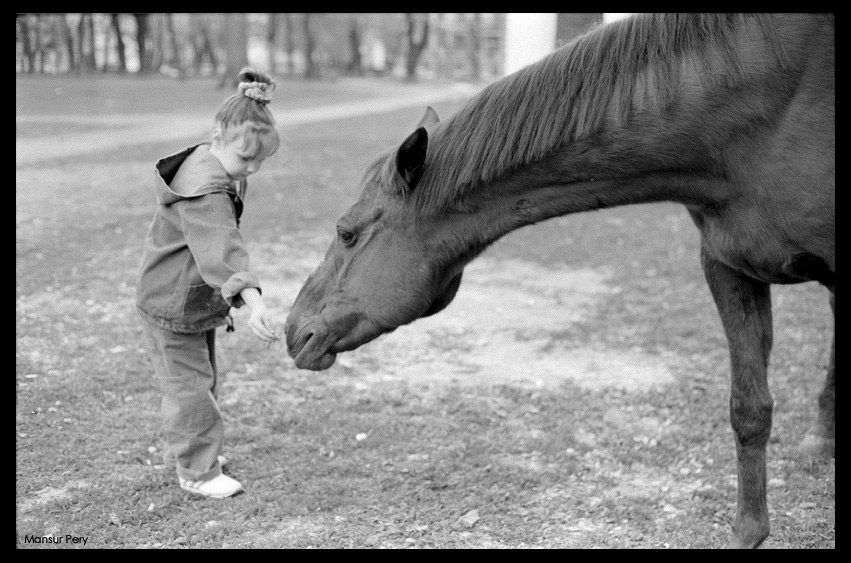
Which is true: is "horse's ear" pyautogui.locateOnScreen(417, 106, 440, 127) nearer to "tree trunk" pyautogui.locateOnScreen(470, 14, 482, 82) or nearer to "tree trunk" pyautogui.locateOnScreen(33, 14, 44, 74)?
"tree trunk" pyautogui.locateOnScreen(33, 14, 44, 74)

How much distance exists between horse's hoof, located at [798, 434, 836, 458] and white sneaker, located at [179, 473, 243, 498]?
2.78 meters

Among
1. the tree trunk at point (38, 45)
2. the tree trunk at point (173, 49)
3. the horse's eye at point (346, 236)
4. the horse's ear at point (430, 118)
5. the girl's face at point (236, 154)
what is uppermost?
the horse's ear at point (430, 118)

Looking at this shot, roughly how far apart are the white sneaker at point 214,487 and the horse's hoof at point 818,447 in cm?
278

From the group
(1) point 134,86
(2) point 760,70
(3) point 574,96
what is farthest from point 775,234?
(1) point 134,86

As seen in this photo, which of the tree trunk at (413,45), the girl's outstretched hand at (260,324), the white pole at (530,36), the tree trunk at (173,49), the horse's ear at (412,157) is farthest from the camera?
the tree trunk at (413,45)

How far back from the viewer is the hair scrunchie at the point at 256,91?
12.0 feet

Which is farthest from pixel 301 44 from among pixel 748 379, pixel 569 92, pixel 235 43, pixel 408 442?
pixel 569 92

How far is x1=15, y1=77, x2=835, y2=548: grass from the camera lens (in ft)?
12.1

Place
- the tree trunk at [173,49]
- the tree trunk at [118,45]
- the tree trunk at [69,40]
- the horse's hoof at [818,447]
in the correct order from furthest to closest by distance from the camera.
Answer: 1. the tree trunk at [173,49]
2. the tree trunk at [118,45]
3. the tree trunk at [69,40]
4. the horse's hoof at [818,447]

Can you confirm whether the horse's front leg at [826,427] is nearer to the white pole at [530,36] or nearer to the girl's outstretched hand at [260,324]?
the girl's outstretched hand at [260,324]

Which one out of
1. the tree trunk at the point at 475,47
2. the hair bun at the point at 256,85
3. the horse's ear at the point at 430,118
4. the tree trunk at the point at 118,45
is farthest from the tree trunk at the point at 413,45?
the horse's ear at the point at 430,118

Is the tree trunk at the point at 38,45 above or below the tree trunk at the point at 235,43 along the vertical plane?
above

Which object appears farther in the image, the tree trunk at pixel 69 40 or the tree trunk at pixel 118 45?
the tree trunk at pixel 118 45

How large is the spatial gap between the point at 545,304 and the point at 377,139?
1069 cm
